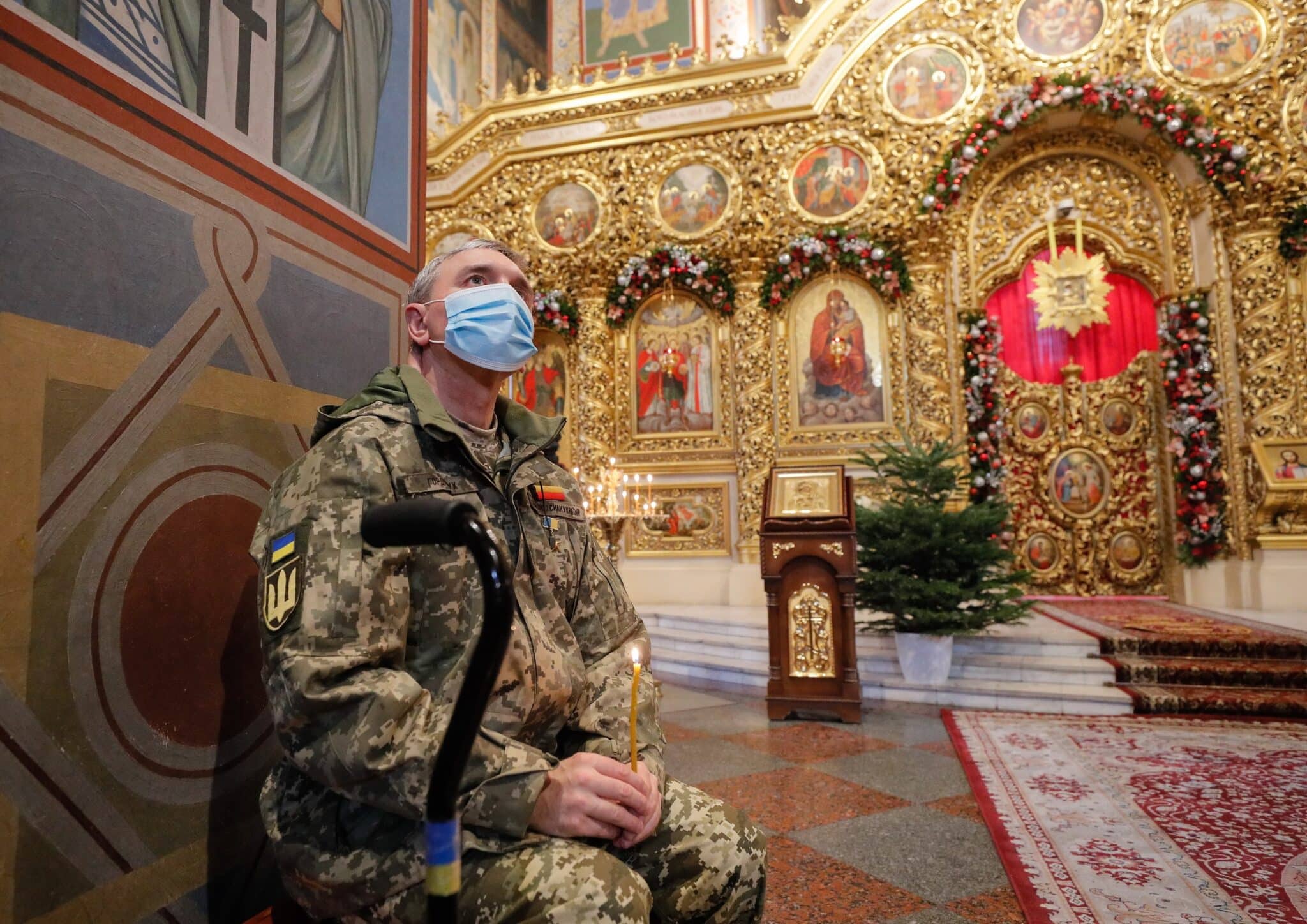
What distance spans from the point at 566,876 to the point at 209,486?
1186mm

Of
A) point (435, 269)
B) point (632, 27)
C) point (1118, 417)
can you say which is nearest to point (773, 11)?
point (632, 27)

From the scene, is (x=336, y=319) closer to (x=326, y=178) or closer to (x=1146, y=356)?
(x=326, y=178)

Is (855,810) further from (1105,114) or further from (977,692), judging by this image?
(1105,114)

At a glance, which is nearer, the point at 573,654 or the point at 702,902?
the point at 702,902

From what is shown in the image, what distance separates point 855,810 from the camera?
3201mm

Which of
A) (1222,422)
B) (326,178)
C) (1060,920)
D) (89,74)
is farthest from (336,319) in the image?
(1222,422)

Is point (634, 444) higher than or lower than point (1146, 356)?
lower

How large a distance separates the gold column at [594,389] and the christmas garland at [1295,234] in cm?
743

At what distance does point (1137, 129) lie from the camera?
8484 mm

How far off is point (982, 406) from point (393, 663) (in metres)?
8.52

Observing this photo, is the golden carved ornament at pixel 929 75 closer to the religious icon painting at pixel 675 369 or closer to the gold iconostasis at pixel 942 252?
the gold iconostasis at pixel 942 252

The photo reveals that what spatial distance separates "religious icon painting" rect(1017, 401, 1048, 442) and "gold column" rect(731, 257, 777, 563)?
3021 mm

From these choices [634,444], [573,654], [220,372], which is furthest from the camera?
[634,444]

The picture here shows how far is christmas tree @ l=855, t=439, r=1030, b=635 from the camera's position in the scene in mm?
5371
